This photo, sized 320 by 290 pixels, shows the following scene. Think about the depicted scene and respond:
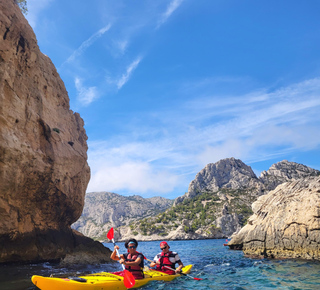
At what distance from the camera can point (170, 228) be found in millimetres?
99500

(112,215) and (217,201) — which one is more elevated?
(217,201)

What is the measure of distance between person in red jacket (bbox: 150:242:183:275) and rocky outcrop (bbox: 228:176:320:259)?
9177 mm

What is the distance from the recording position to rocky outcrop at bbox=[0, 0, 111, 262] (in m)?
15.1

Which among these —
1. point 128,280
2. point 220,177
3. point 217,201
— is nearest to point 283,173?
point 217,201

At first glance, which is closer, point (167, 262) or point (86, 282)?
point (86, 282)

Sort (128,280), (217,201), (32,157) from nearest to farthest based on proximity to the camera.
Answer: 1. (128,280)
2. (32,157)
3. (217,201)

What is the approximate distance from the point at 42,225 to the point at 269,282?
16.7 m

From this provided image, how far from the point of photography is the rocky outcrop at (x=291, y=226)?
51.0ft

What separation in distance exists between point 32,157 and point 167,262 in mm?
11728

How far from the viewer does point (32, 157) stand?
16625mm

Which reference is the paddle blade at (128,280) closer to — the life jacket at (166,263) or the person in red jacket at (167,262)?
the person in red jacket at (167,262)

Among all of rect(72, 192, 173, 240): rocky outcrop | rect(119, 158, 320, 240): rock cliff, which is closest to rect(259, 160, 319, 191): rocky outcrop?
rect(119, 158, 320, 240): rock cliff

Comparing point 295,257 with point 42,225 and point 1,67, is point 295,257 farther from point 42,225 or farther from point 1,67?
point 1,67

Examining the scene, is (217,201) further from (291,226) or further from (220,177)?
(291,226)
